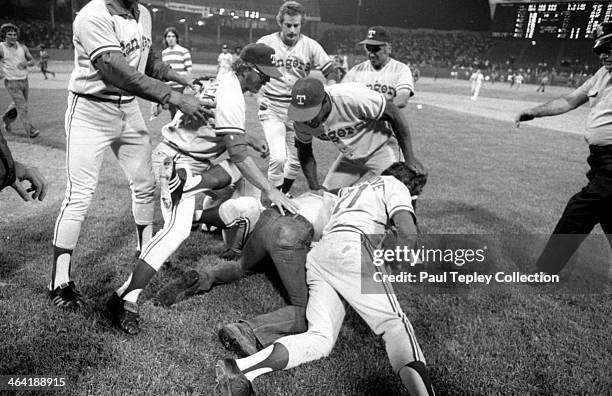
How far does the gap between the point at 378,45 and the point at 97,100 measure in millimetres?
3503

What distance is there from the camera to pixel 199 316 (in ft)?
10.1

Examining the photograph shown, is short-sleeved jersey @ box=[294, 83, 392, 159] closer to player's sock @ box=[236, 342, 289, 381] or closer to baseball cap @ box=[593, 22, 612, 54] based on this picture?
baseball cap @ box=[593, 22, 612, 54]

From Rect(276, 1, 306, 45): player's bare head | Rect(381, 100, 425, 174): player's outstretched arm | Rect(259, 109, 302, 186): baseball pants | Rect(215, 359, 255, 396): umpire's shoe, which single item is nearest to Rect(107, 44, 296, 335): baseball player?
Rect(215, 359, 255, 396): umpire's shoe

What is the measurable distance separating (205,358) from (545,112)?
355cm

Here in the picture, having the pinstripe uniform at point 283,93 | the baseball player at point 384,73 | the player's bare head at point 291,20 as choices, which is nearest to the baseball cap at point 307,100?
the pinstripe uniform at point 283,93

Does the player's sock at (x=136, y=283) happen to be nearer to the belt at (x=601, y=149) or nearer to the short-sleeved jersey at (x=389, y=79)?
the belt at (x=601, y=149)

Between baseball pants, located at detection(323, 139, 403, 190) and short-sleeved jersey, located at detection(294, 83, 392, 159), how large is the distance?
83mm

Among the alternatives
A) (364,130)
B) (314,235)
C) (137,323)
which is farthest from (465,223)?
(137,323)

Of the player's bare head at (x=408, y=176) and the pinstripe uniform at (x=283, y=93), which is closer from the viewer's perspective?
the player's bare head at (x=408, y=176)

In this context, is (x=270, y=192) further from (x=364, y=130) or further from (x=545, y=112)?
(x=545, y=112)

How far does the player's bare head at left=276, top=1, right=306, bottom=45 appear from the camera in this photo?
5377 millimetres

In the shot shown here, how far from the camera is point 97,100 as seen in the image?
10.4 feet

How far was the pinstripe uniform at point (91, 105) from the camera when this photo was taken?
9.50ft

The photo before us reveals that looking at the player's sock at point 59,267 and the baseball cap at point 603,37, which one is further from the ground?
the baseball cap at point 603,37
